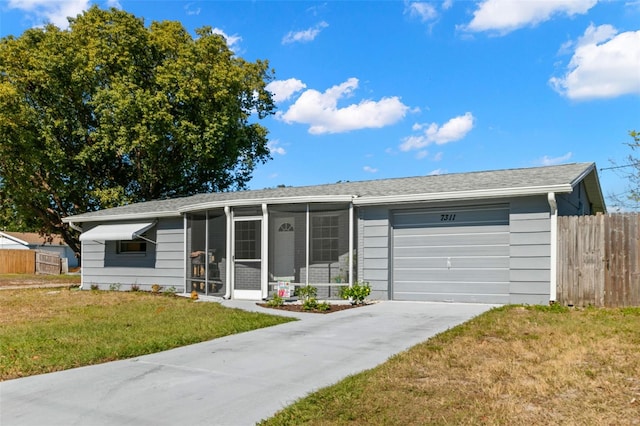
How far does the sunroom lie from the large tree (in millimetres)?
11230

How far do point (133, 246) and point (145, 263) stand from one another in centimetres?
87

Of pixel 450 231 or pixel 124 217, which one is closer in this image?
pixel 450 231

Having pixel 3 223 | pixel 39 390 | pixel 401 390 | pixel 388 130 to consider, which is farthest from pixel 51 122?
pixel 401 390

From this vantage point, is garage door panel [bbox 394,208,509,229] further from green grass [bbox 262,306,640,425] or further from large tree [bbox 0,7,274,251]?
large tree [bbox 0,7,274,251]

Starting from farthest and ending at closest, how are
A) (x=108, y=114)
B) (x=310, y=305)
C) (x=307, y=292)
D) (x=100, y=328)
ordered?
(x=108, y=114)
(x=307, y=292)
(x=310, y=305)
(x=100, y=328)

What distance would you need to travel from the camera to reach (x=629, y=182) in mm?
18438

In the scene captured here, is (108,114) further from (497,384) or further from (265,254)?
(497,384)

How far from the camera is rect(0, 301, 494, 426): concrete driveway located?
4172 mm

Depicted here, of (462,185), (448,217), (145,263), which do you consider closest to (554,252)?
(448,217)

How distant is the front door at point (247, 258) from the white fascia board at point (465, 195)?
272 cm

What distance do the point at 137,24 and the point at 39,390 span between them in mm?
22815

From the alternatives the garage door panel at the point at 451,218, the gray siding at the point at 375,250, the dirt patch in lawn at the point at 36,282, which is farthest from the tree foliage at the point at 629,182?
the dirt patch in lawn at the point at 36,282

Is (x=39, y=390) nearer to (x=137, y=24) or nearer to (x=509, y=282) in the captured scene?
(x=509, y=282)

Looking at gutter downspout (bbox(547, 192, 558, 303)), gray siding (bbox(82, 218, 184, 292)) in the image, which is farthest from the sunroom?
gutter downspout (bbox(547, 192, 558, 303))
